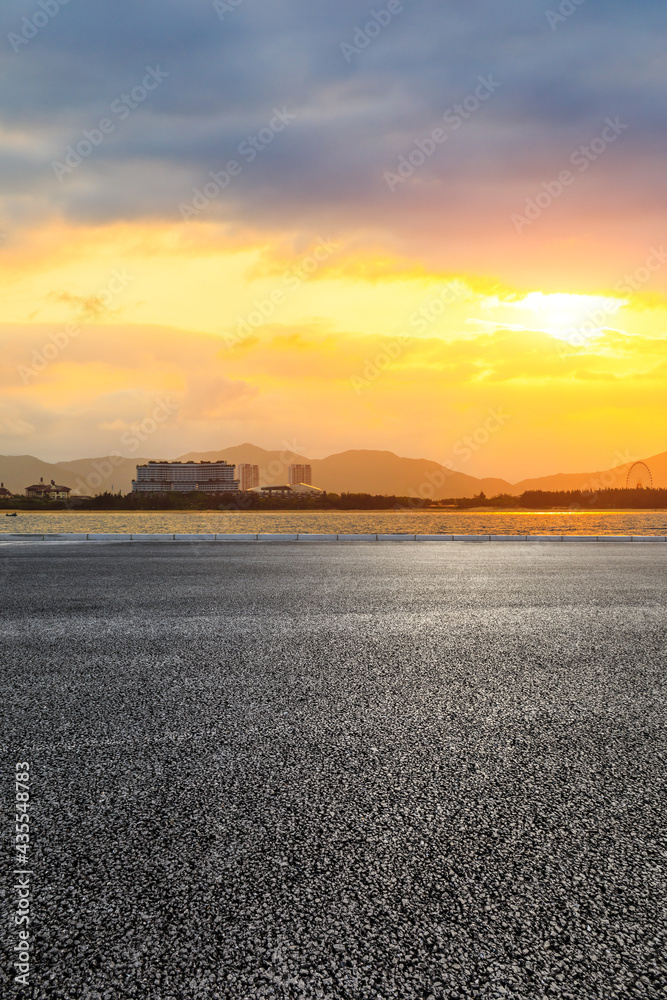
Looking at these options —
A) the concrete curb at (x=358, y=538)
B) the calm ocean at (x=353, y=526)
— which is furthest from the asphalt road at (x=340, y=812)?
the calm ocean at (x=353, y=526)

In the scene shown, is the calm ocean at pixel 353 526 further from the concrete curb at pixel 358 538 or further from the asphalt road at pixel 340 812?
the asphalt road at pixel 340 812

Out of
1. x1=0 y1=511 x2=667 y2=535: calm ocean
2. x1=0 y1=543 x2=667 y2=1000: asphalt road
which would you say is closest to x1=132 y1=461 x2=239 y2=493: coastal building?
x1=0 y1=511 x2=667 y2=535: calm ocean

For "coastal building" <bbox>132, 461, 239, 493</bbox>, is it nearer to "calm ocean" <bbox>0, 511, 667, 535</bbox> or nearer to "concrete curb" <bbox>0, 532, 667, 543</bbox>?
"calm ocean" <bbox>0, 511, 667, 535</bbox>

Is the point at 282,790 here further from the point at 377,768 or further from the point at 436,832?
the point at 436,832

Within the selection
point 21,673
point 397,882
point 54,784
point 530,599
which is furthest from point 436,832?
point 530,599

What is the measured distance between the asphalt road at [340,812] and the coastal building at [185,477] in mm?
169833

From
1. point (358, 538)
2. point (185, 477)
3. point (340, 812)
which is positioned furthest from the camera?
point (185, 477)

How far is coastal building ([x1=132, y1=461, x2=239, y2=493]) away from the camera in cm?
18048

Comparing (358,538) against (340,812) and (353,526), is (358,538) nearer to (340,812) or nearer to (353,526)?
(340,812)

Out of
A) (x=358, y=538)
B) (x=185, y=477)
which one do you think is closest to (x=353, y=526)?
(x=358, y=538)

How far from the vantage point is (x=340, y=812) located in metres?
3.31

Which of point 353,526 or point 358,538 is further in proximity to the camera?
point 353,526

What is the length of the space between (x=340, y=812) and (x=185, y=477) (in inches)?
7447

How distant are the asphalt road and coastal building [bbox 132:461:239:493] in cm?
16983
